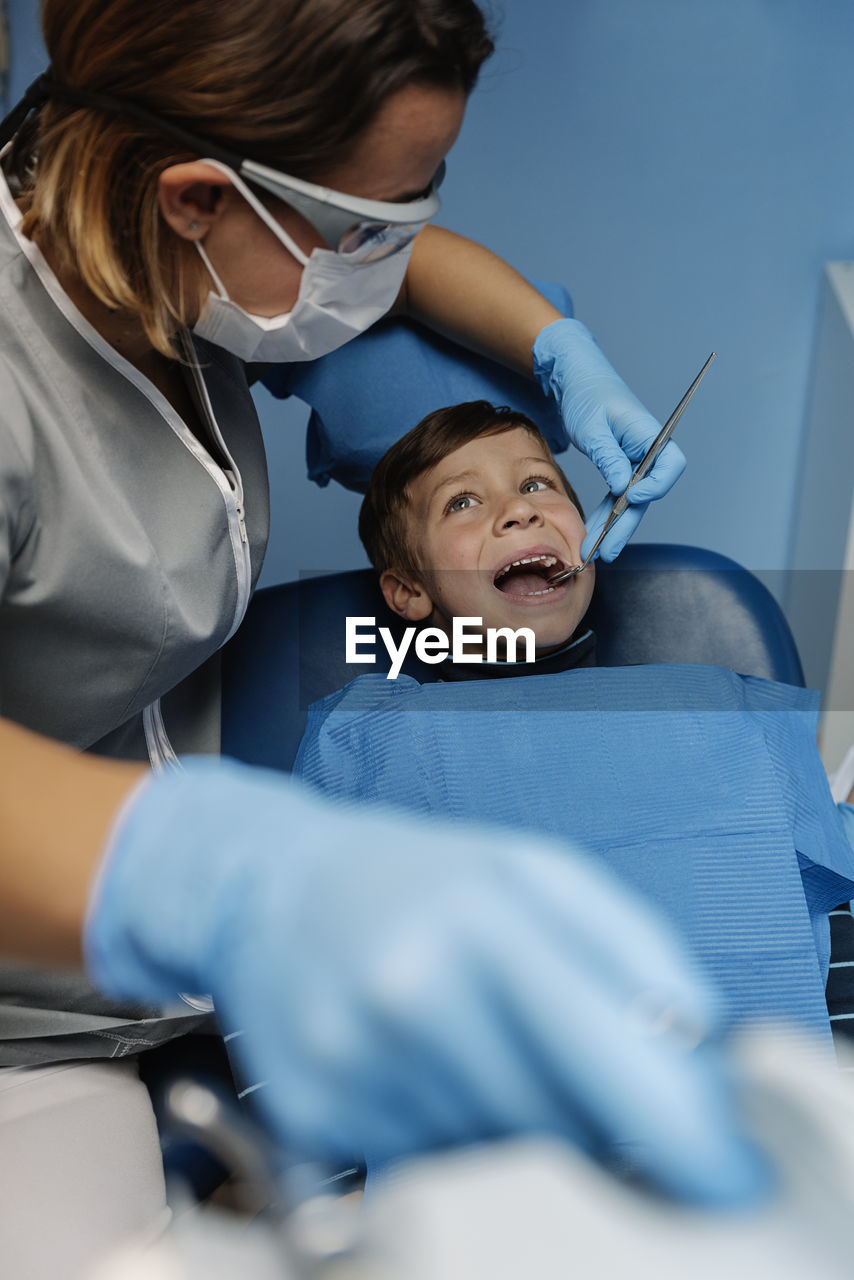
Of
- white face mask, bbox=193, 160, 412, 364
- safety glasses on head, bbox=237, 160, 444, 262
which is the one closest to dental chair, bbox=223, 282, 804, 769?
white face mask, bbox=193, 160, 412, 364

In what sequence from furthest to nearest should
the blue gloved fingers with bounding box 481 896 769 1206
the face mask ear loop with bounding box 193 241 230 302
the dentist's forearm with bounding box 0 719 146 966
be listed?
the face mask ear loop with bounding box 193 241 230 302 → the dentist's forearm with bounding box 0 719 146 966 → the blue gloved fingers with bounding box 481 896 769 1206

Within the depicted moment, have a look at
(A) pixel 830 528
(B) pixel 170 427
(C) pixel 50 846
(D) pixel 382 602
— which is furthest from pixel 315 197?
(A) pixel 830 528

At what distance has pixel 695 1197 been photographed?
0.43 m

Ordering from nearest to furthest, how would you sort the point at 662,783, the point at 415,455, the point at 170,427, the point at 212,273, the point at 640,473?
the point at 212,273 < the point at 170,427 < the point at 662,783 < the point at 640,473 < the point at 415,455

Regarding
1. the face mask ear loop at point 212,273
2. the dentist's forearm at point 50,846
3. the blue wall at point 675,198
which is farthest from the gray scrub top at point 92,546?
the blue wall at point 675,198

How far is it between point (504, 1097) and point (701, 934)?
2.24ft

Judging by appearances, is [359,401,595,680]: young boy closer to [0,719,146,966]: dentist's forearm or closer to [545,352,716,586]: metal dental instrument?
[545,352,716,586]: metal dental instrument

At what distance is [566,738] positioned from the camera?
1.28 m

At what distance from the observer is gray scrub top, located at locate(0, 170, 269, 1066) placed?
87 cm

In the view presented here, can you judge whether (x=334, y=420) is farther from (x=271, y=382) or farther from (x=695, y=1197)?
(x=695, y=1197)

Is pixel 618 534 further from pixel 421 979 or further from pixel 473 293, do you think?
pixel 421 979

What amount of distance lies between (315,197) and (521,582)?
765mm

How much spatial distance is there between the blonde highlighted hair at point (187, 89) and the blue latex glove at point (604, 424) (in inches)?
23.5

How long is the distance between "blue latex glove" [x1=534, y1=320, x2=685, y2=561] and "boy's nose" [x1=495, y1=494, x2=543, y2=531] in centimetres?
8
